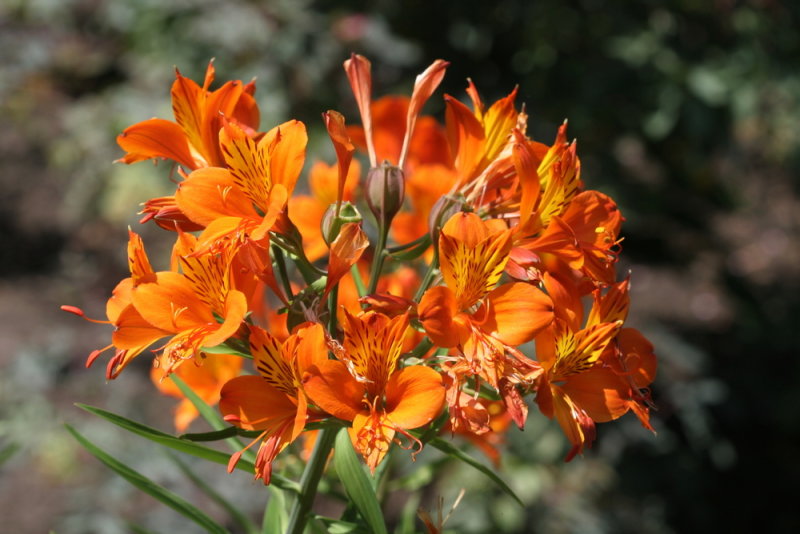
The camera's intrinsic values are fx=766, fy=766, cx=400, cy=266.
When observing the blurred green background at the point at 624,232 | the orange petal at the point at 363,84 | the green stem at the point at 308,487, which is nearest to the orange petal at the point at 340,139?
the orange petal at the point at 363,84

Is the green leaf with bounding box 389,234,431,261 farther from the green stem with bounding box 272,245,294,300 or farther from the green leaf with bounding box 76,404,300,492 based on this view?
the green leaf with bounding box 76,404,300,492

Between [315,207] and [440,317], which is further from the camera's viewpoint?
[315,207]

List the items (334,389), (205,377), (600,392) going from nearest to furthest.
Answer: (334,389), (600,392), (205,377)

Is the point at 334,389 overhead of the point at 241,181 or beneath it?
beneath

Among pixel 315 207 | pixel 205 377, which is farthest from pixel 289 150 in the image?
pixel 205 377

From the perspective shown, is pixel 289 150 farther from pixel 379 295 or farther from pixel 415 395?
pixel 415 395

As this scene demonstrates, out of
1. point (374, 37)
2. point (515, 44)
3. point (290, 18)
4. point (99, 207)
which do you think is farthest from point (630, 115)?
point (99, 207)
